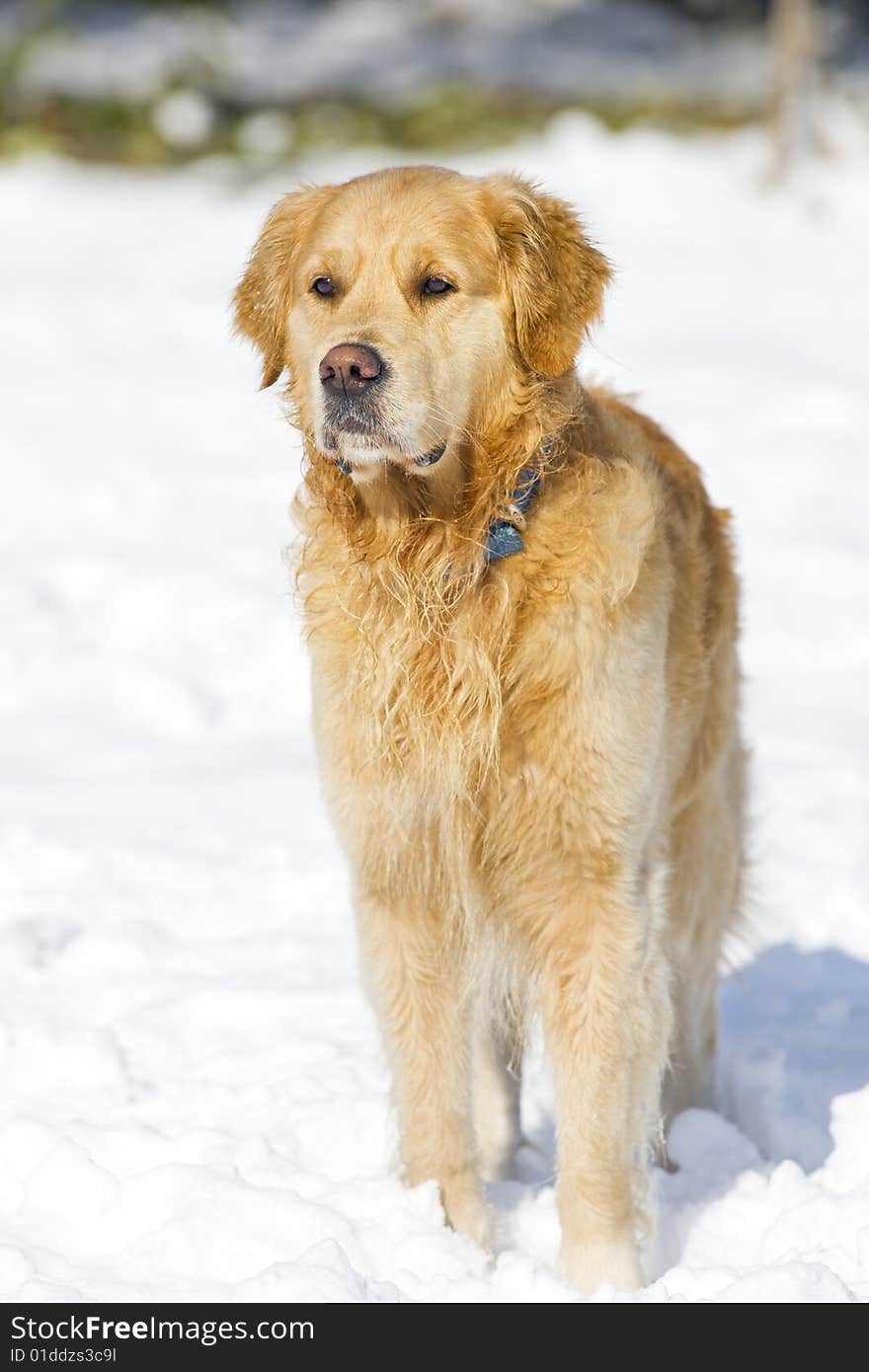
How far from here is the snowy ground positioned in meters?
3.09

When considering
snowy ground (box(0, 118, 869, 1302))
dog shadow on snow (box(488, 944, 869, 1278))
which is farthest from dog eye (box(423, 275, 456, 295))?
dog shadow on snow (box(488, 944, 869, 1278))

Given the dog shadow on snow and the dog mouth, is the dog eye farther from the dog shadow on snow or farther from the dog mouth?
the dog shadow on snow

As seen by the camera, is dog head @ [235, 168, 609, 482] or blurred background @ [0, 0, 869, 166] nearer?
dog head @ [235, 168, 609, 482]

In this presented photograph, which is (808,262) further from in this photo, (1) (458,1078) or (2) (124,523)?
Answer: (1) (458,1078)

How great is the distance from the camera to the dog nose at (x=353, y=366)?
2.81 metres

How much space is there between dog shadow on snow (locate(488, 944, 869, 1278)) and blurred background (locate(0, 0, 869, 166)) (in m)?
9.95

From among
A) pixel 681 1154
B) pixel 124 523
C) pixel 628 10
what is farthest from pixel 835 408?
pixel 628 10

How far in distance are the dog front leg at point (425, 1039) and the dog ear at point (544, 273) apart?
43.5 inches

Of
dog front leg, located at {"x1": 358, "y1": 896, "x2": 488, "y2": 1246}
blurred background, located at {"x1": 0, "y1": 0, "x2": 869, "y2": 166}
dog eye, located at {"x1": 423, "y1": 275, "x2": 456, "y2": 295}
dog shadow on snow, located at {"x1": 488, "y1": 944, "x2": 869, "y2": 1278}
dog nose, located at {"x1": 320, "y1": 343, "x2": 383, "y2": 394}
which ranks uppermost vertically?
blurred background, located at {"x1": 0, "y1": 0, "x2": 869, "y2": 166}

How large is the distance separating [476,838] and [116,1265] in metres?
0.99

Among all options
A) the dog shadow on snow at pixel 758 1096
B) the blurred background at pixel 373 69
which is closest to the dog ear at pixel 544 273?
the dog shadow on snow at pixel 758 1096

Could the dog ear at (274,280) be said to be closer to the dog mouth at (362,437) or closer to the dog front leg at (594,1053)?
the dog mouth at (362,437)

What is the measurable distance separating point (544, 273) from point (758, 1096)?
193 centimetres

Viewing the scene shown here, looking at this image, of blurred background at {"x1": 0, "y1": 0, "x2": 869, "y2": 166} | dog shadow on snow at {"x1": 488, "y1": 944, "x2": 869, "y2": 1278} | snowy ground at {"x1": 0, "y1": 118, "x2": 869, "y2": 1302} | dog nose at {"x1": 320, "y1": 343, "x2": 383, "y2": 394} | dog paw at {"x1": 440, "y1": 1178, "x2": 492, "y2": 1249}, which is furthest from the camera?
blurred background at {"x1": 0, "y1": 0, "x2": 869, "y2": 166}
